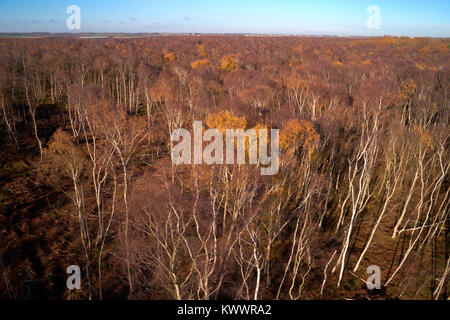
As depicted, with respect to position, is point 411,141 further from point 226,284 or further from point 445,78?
point 445,78

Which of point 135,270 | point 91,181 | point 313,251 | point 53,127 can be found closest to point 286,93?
point 313,251

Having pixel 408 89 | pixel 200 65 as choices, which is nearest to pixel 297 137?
pixel 408 89

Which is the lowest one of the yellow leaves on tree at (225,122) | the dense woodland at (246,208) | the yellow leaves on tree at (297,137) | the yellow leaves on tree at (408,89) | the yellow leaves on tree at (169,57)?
the dense woodland at (246,208)

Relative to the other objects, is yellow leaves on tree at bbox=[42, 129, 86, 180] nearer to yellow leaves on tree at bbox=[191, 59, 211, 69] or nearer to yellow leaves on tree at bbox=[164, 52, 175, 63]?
yellow leaves on tree at bbox=[191, 59, 211, 69]

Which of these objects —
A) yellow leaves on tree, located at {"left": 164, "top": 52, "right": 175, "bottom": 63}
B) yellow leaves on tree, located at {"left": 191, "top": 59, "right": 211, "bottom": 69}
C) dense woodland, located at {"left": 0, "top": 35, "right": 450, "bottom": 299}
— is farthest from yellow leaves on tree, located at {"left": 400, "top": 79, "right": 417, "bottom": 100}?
yellow leaves on tree, located at {"left": 164, "top": 52, "right": 175, "bottom": 63}

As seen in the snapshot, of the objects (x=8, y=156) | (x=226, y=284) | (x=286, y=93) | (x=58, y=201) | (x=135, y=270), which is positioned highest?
(x=286, y=93)

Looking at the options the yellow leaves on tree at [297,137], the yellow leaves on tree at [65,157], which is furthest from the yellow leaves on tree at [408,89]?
the yellow leaves on tree at [65,157]

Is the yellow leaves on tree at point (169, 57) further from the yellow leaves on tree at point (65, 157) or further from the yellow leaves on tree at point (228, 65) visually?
the yellow leaves on tree at point (65, 157)

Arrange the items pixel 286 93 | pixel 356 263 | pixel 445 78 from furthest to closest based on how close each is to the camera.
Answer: pixel 286 93 → pixel 445 78 → pixel 356 263
